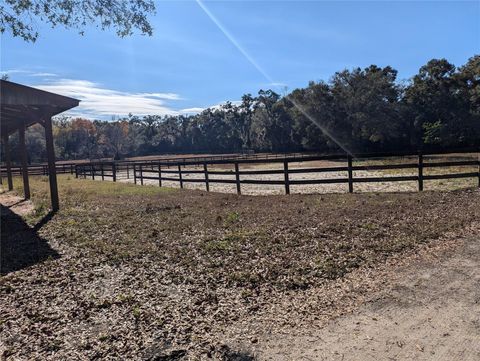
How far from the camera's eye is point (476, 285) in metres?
4.16

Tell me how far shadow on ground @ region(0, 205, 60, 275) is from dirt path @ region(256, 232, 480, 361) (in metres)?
4.32

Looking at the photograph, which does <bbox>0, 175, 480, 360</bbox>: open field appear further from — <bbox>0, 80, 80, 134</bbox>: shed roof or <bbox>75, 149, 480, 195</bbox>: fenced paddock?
<bbox>0, 80, 80, 134</bbox>: shed roof

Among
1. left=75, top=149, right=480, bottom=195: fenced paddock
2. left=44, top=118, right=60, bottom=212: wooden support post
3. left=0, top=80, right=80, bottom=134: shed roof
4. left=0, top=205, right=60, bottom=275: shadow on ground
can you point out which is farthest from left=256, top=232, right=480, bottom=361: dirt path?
left=44, top=118, right=60, bottom=212: wooden support post

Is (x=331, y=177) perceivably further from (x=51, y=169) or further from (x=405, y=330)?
(x=405, y=330)

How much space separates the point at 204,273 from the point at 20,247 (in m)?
3.94

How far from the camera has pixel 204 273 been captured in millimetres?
4863

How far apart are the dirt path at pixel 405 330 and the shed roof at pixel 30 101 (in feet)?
27.8

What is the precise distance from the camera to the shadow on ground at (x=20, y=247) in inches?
231

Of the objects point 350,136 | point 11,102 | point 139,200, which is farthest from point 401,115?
point 11,102

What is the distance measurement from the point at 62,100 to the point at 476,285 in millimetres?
10453

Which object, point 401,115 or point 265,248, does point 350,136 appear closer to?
point 401,115

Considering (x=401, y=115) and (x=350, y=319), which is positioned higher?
(x=401, y=115)

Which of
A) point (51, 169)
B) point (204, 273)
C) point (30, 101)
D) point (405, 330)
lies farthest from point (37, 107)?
point (405, 330)

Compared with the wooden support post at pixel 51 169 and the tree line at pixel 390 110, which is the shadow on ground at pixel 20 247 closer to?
the wooden support post at pixel 51 169
